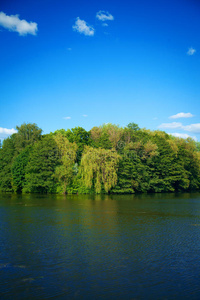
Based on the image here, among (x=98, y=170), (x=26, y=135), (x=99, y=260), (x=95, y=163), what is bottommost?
(x=99, y=260)

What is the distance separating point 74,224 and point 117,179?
122 feet

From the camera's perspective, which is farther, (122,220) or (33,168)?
(33,168)

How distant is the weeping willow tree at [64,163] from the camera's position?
2174 inches

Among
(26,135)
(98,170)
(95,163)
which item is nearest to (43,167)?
(95,163)

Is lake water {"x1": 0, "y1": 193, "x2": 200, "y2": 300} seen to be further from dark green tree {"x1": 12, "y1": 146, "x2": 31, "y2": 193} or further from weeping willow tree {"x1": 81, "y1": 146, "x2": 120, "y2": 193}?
dark green tree {"x1": 12, "y1": 146, "x2": 31, "y2": 193}

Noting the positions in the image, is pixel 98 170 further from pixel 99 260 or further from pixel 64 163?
pixel 99 260

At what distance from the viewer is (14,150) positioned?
71.3 m

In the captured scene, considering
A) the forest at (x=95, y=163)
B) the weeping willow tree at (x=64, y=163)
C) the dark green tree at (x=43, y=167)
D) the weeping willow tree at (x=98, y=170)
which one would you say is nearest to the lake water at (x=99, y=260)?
the weeping willow tree at (x=98, y=170)

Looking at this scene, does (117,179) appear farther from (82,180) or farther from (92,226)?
(92,226)

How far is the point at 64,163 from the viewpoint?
5588cm

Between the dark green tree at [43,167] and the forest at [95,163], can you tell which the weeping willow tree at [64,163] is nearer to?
the forest at [95,163]

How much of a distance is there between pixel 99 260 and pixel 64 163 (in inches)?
1769

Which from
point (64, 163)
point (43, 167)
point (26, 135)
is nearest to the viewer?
point (64, 163)

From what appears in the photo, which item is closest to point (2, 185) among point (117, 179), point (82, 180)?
point (82, 180)
